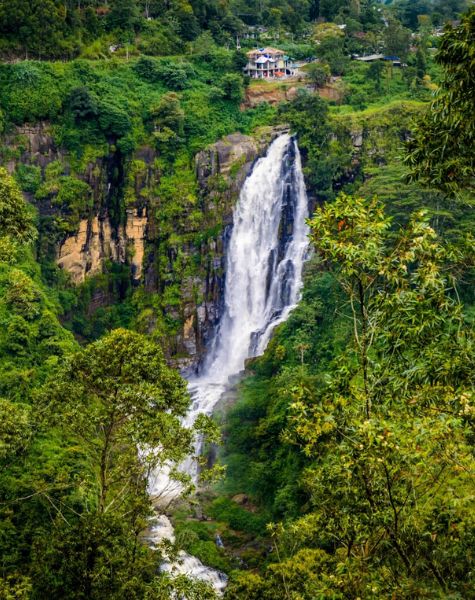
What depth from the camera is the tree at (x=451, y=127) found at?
721 centimetres

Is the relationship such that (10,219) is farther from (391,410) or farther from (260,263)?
(260,263)

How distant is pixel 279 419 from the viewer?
22.9m

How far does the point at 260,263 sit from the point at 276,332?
5033mm

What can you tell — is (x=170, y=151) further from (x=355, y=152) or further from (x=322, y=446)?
(x=322, y=446)

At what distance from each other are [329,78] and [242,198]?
461 inches

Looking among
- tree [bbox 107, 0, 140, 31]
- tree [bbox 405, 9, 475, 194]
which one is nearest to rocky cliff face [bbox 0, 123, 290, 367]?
tree [bbox 107, 0, 140, 31]

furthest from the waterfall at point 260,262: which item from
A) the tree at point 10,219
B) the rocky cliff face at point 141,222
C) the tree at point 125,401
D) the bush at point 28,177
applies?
the tree at point 10,219

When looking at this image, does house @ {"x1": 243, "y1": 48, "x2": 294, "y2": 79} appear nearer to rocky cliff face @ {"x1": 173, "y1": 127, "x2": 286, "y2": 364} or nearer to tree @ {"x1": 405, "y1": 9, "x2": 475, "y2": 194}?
rocky cliff face @ {"x1": 173, "y1": 127, "x2": 286, "y2": 364}

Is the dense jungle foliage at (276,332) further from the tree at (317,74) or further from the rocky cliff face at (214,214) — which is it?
the rocky cliff face at (214,214)

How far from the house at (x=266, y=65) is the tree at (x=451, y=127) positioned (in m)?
34.1

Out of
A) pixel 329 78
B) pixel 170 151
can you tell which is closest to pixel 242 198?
pixel 170 151

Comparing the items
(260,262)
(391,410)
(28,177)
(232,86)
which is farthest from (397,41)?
(391,410)

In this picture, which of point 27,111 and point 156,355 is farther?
point 27,111

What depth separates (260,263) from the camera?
32.1 metres
